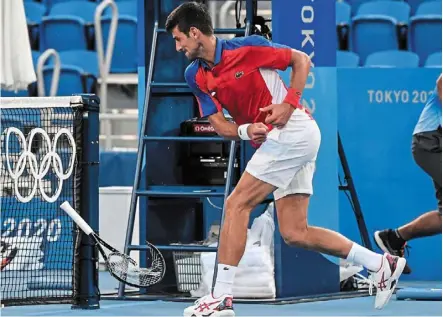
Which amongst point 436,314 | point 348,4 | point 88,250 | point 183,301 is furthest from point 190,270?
point 348,4

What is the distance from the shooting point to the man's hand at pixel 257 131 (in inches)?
264

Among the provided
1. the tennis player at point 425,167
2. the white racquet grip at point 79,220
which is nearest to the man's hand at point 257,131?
the white racquet grip at point 79,220

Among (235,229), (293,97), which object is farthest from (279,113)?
(235,229)

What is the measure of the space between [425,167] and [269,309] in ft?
7.27

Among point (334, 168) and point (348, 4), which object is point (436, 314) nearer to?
point (334, 168)

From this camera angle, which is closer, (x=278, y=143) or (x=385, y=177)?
(x=278, y=143)

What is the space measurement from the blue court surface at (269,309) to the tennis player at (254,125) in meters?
0.45

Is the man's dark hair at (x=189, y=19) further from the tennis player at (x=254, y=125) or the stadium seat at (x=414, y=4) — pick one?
the stadium seat at (x=414, y=4)

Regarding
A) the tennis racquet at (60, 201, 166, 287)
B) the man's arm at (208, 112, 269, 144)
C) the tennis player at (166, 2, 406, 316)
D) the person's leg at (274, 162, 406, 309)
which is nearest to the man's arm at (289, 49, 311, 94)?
the tennis player at (166, 2, 406, 316)

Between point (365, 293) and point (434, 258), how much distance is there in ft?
4.96

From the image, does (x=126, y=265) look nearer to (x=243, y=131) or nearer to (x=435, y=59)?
(x=243, y=131)

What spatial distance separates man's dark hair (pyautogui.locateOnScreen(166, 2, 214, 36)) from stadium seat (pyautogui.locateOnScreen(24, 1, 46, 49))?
306 inches

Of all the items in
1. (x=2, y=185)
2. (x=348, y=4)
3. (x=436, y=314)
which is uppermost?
(x=348, y=4)

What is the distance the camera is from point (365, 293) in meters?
8.70
